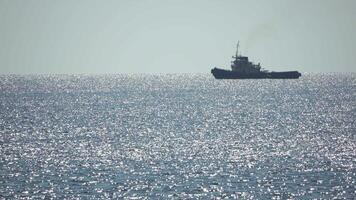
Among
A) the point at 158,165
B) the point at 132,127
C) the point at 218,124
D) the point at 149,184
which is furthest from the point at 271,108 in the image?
the point at 149,184

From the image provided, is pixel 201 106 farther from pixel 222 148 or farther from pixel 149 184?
pixel 149 184

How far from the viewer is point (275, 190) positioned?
216 ft

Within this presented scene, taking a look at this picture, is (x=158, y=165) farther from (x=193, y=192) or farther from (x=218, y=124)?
(x=218, y=124)

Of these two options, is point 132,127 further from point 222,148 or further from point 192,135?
point 222,148

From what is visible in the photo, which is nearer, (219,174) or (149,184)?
(149,184)

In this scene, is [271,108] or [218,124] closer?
[218,124]

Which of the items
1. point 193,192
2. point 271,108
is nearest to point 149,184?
point 193,192

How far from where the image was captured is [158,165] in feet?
263

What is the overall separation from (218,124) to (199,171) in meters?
56.7

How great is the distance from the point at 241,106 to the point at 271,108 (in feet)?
42.3

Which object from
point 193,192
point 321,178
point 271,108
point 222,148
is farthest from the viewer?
point 271,108

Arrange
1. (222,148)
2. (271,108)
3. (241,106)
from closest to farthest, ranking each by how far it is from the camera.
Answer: (222,148)
(271,108)
(241,106)

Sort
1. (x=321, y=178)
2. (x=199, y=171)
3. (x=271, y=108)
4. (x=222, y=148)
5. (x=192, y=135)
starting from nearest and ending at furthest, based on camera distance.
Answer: (x=321, y=178) < (x=199, y=171) < (x=222, y=148) < (x=192, y=135) < (x=271, y=108)

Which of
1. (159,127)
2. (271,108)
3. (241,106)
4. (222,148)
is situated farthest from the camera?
(241,106)
